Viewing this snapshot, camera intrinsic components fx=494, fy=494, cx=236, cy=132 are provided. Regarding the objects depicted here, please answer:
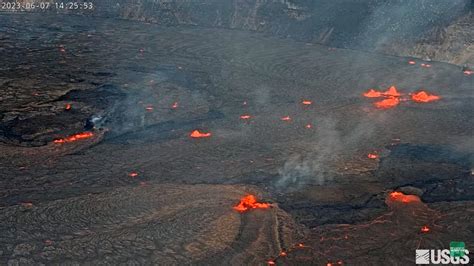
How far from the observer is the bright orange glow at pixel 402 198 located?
262 inches

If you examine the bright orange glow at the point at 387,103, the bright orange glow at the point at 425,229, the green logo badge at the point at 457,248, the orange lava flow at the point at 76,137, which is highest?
the bright orange glow at the point at 387,103

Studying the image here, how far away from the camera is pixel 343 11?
17.0m

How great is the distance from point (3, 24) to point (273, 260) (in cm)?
1689

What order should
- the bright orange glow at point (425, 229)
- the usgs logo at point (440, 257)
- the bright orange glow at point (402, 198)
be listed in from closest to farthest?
the usgs logo at point (440, 257) < the bright orange glow at point (425, 229) < the bright orange glow at point (402, 198)

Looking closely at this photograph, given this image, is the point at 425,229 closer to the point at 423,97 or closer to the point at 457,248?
the point at 457,248

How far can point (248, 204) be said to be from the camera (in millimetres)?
6527

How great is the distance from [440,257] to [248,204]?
7.85ft

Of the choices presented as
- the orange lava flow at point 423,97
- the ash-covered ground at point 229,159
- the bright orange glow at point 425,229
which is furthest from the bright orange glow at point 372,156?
the orange lava flow at point 423,97

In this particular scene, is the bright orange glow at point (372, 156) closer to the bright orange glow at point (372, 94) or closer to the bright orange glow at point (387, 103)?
the bright orange glow at point (387, 103)

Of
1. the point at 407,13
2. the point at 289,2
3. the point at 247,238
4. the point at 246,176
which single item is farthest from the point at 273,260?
the point at 289,2

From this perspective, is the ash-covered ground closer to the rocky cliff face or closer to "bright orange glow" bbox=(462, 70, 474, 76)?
"bright orange glow" bbox=(462, 70, 474, 76)

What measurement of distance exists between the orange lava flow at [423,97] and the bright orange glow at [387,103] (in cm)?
A: 41

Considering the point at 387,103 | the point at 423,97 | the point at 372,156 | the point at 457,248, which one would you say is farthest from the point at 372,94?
the point at 457,248

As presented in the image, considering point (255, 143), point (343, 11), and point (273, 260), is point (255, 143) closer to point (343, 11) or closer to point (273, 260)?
point (273, 260)
